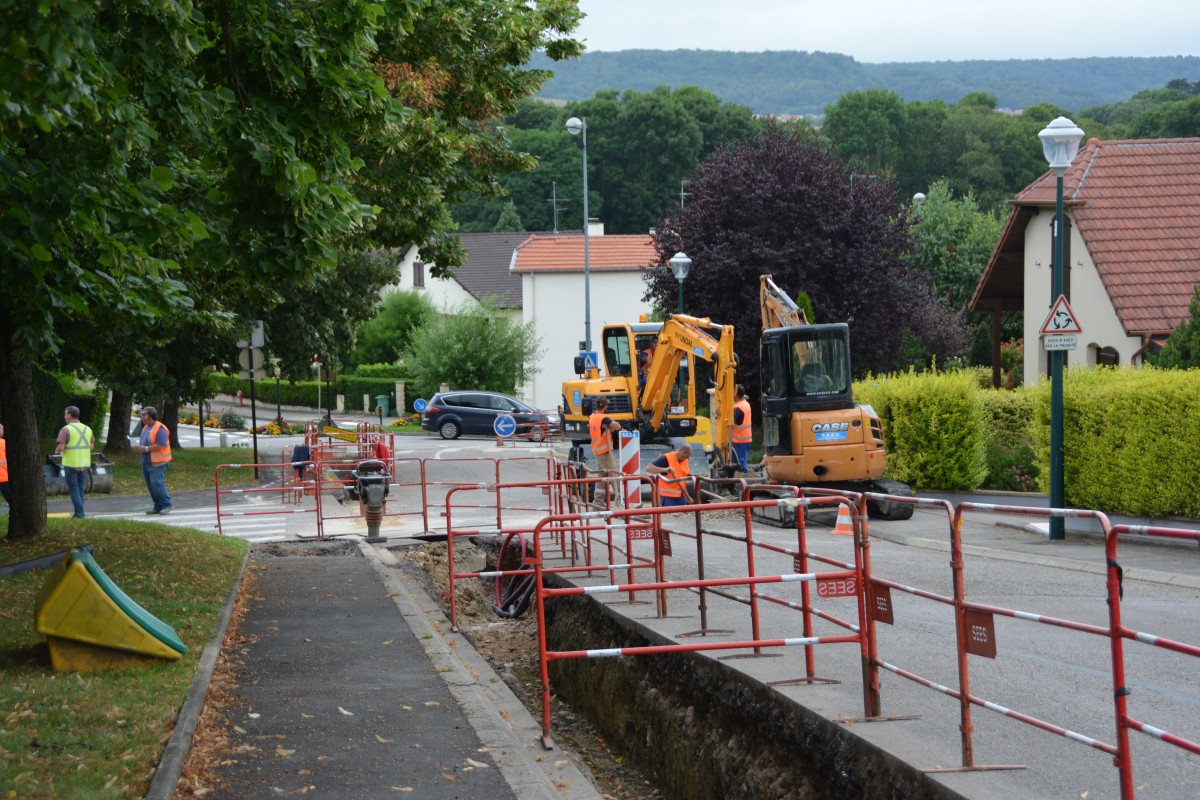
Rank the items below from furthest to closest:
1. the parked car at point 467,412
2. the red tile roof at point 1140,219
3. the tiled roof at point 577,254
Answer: the tiled roof at point 577,254 → the parked car at point 467,412 → the red tile roof at point 1140,219

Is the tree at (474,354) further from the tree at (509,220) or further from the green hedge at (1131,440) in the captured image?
the green hedge at (1131,440)

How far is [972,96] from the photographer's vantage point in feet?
427

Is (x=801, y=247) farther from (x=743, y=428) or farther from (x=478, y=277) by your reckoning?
(x=478, y=277)

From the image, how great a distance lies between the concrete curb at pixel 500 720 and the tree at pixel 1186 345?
48.2ft

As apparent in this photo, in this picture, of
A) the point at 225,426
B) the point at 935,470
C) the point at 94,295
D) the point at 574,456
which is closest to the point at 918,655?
the point at 94,295

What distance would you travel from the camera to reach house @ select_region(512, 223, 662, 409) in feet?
217

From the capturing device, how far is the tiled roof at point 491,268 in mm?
73500

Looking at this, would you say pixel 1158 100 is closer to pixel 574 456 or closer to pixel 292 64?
pixel 574 456

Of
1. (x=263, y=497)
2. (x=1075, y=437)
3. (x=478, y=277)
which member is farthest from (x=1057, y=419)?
(x=478, y=277)

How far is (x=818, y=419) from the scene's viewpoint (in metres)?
21.0

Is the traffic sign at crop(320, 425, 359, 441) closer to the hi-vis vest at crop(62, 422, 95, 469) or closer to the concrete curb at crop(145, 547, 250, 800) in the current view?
the hi-vis vest at crop(62, 422, 95, 469)

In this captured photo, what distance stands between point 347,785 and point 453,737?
1.23 metres

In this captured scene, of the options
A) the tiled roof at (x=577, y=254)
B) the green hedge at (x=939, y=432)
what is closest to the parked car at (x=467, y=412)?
the tiled roof at (x=577, y=254)

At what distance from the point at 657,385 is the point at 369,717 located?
18.9 m
